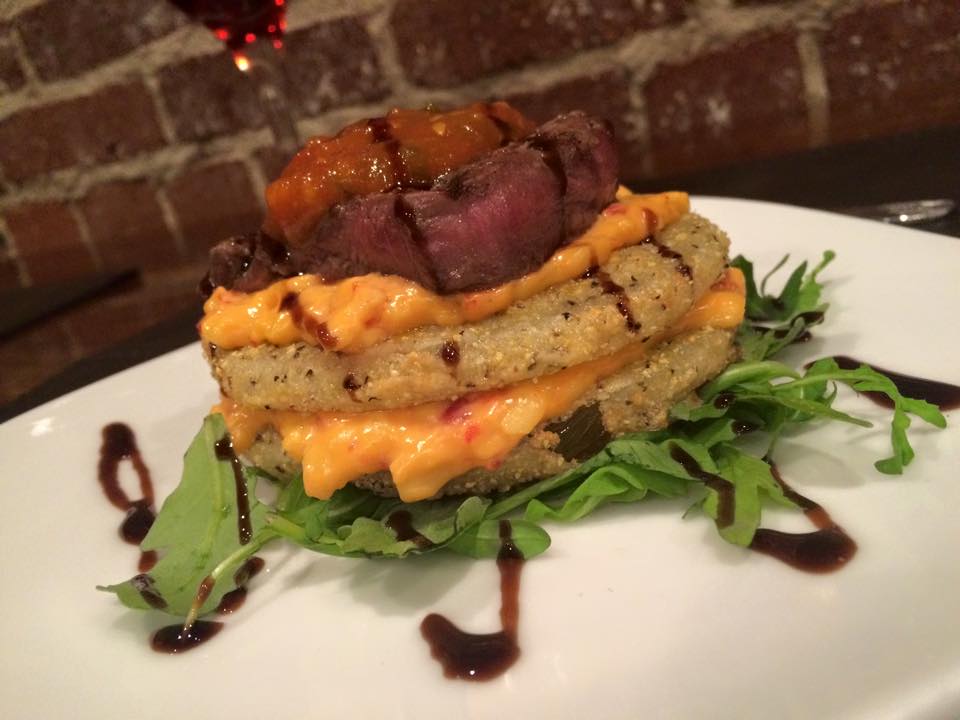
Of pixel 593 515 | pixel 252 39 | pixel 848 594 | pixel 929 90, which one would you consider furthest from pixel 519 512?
pixel 929 90

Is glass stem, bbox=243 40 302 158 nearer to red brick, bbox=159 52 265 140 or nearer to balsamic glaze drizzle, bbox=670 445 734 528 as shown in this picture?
red brick, bbox=159 52 265 140

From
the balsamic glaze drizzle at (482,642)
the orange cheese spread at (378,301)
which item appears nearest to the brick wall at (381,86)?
the orange cheese spread at (378,301)

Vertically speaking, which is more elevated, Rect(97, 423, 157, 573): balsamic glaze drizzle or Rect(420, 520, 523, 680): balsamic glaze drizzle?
Rect(97, 423, 157, 573): balsamic glaze drizzle

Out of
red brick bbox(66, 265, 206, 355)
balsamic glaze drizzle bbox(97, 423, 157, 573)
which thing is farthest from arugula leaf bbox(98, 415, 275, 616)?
red brick bbox(66, 265, 206, 355)

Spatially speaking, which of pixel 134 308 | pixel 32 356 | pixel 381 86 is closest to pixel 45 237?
pixel 134 308

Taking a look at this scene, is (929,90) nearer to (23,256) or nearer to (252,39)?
(252,39)

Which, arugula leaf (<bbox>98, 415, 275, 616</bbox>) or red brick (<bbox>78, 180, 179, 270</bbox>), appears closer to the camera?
arugula leaf (<bbox>98, 415, 275, 616</bbox>)

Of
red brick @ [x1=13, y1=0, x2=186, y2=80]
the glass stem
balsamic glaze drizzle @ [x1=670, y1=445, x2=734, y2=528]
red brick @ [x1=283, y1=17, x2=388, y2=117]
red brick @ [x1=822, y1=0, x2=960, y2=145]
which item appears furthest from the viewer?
red brick @ [x1=13, y1=0, x2=186, y2=80]

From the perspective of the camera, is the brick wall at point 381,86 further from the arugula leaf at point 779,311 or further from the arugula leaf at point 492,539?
the arugula leaf at point 492,539
